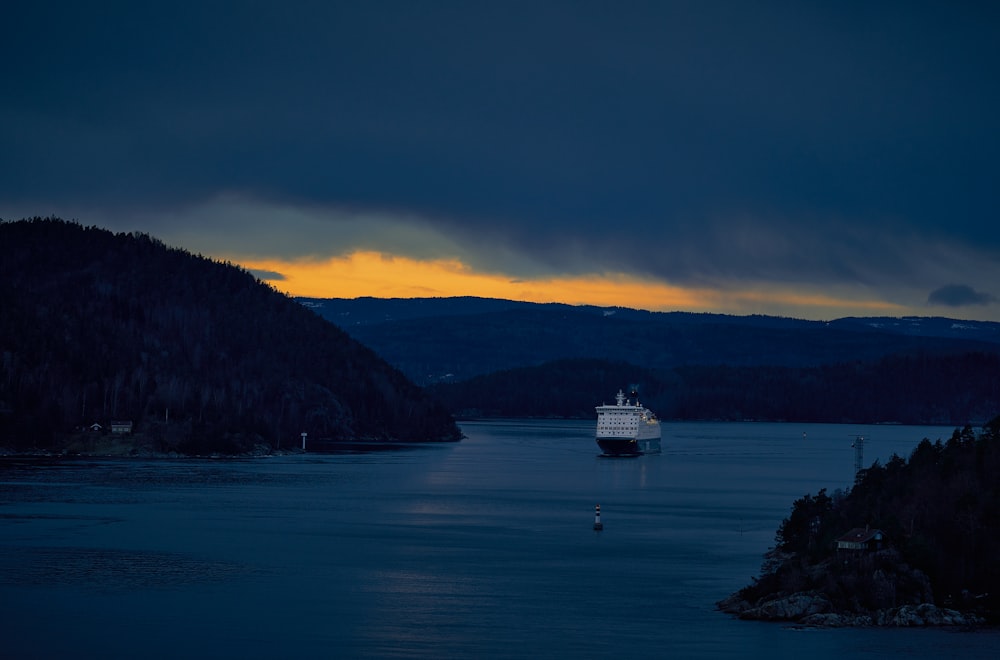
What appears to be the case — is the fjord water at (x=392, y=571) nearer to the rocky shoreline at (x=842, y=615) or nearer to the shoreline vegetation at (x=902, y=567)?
the rocky shoreline at (x=842, y=615)

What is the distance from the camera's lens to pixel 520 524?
85375mm

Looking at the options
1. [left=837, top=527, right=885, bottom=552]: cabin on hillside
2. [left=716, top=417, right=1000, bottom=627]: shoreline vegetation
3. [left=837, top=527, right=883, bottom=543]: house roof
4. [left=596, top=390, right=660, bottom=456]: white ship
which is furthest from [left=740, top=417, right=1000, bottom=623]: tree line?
[left=596, top=390, right=660, bottom=456]: white ship

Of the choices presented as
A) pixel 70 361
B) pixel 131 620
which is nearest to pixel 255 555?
pixel 131 620

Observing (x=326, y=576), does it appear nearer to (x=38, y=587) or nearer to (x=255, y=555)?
(x=255, y=555)

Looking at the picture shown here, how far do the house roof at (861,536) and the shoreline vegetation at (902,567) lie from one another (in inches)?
1.7

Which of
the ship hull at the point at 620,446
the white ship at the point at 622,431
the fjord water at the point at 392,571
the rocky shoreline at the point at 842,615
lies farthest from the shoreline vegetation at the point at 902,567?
the ship hull at the point at 620,446

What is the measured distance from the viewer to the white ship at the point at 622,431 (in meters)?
188

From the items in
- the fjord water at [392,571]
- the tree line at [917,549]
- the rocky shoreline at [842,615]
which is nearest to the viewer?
the fjord water at [392,571]

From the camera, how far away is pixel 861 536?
165 ft

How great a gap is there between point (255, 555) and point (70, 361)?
5370 inches

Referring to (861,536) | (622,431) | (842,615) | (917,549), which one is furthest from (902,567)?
(622,431)

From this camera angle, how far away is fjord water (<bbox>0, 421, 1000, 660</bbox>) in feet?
149

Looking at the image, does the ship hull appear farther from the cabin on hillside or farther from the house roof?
the cabin on hillside

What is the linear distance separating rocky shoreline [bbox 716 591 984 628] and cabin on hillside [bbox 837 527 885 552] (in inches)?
102
